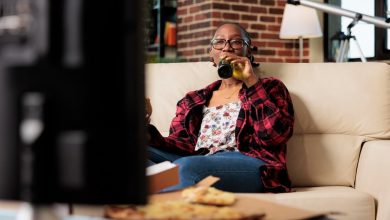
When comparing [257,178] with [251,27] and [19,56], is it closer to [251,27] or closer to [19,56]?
[19,56]

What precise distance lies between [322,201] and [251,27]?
3221 mm

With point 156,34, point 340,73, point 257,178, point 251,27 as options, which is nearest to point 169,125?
point 257,178

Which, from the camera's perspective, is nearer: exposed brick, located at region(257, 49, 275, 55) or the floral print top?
the floral print top

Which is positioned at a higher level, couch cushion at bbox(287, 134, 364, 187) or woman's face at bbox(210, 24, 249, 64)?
woman's face at bbox(210, 24, 249, 64)

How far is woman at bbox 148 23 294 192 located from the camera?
2045 mm

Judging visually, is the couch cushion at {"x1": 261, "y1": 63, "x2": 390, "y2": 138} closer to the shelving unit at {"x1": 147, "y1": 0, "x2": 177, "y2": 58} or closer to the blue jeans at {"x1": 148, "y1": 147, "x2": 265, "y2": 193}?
the blue jeans at {"x1": 148, "y1": 147, "x2": 265, "y2": 193}

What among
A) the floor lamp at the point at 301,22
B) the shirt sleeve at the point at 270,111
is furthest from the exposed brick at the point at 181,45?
the shirt sleeve at the point at 270,111

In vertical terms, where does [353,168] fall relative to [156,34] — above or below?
below

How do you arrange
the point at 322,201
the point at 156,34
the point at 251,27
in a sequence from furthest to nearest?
the point at 156,34 < the point at 251,27 < the point at 322,201

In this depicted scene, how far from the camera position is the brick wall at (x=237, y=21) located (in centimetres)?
493

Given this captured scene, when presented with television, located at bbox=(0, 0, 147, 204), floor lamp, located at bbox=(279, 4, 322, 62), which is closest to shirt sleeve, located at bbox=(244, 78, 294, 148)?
television, located at bbox=(0, 0, 147, 204)

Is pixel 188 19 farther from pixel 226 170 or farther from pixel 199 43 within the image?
pixel 226 170

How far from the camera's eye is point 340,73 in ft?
7.98

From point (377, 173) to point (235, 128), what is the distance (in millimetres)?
527
